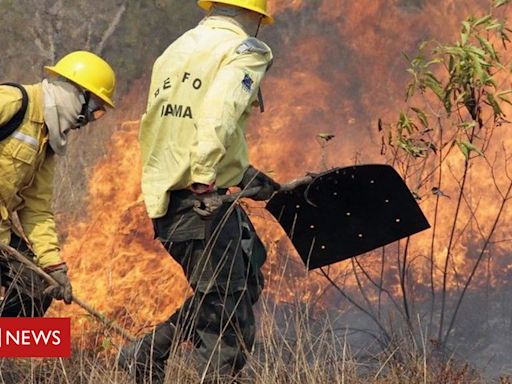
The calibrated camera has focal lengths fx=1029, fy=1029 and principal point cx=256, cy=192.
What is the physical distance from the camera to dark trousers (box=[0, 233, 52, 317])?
4719 mm

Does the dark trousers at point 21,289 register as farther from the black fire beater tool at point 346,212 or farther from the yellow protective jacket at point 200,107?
the black fire beater tool at point 346,212

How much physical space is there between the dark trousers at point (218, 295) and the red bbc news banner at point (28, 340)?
544 millimetres

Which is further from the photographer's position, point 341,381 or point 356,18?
point 356,18

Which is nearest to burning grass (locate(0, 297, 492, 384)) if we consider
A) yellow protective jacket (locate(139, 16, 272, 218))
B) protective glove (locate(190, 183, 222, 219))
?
protective glove (locate(190, 183, 222, 219))

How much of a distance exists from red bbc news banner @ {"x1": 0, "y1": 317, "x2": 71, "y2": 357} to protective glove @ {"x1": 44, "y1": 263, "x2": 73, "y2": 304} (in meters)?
0.15

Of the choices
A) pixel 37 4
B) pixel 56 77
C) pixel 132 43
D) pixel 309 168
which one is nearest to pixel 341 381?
pixel 56 77

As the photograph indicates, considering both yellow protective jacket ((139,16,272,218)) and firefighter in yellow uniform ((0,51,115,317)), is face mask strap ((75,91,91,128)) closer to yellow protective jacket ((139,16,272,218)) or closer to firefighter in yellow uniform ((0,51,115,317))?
firefighter in yellow uniform ((0,51,115,317))

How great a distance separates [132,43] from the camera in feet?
24.5

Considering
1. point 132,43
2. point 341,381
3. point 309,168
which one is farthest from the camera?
point 132,43

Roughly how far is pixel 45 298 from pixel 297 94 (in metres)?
2.70

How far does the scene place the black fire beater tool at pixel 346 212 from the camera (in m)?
4.75

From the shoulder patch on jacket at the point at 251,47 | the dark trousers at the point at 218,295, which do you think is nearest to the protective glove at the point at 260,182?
the dark trousers at the point at 218,295

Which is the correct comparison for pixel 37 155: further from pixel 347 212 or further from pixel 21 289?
pixel 347 212

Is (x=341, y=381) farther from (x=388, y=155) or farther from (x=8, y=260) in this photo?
(x=388, y=155)
